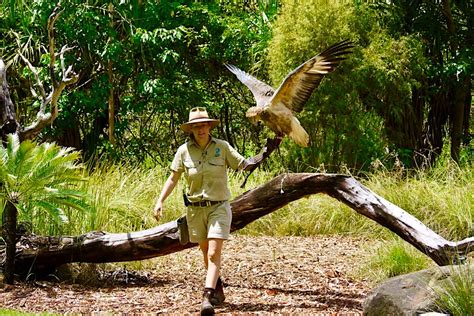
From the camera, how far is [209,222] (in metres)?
5.41

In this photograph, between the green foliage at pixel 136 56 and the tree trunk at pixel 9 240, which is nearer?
the tree trunk at pixel 9 240

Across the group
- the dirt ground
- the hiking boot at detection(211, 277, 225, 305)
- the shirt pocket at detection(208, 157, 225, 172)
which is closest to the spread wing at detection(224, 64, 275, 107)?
the shirt pocket at detection(208, 157, 225, 172)

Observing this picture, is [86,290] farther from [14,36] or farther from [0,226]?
[14,36]

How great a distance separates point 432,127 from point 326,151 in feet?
9.52

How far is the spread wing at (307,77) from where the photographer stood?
5480mm

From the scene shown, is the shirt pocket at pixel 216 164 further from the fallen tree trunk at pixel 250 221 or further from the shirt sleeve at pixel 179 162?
the fallen tree trunk at pixel 250 221

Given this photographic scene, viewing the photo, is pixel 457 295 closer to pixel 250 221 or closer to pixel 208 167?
pixel 208 167

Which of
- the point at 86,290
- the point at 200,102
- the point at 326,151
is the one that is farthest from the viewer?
the point at 200,102

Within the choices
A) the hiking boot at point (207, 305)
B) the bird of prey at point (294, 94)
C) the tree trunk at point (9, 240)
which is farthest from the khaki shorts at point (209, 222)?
the tree trunk at point (9, 240)

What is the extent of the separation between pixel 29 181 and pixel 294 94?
2.34 m

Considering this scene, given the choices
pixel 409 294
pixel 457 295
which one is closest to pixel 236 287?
pixel 409 294

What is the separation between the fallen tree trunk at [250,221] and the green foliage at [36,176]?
46 cm

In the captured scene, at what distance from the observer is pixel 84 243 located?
6598 millimetres

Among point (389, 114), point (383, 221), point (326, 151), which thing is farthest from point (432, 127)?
point (383, 221)
